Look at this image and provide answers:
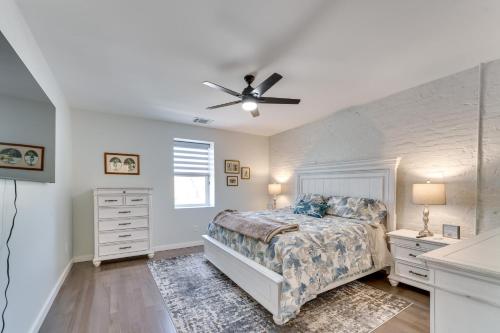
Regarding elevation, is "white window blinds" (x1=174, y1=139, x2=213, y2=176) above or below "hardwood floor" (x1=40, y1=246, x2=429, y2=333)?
above

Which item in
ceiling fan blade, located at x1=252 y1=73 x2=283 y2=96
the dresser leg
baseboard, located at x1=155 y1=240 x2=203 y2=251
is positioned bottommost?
baseboard, located at x1=155 y1=240 x2=203 y2=251

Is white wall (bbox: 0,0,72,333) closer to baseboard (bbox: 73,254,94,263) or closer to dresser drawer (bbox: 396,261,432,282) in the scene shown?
baseboard (bbox: 73,254,94,263)

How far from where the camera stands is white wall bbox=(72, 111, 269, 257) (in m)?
3.77

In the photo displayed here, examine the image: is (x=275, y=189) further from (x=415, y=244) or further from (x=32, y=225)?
(x=32, y=225)

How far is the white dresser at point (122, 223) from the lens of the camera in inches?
138

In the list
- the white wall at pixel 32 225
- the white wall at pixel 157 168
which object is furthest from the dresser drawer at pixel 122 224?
the white wall at pixel 32 225

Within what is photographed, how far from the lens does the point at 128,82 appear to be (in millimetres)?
2816

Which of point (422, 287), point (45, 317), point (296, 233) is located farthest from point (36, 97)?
point (422, 287)

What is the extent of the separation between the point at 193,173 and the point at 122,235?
1.77 meters

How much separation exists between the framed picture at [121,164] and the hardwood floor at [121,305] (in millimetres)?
1620

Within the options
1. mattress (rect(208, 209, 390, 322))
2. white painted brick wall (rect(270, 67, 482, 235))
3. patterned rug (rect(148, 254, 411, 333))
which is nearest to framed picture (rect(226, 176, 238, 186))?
mattress (rect(208, 209, 390, 322))

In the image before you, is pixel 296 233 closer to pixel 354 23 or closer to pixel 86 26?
pixel 354 23

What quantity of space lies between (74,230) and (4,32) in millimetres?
3208

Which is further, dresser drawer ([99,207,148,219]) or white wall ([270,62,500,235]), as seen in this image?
dresser drawer ([99,207,148,219])
